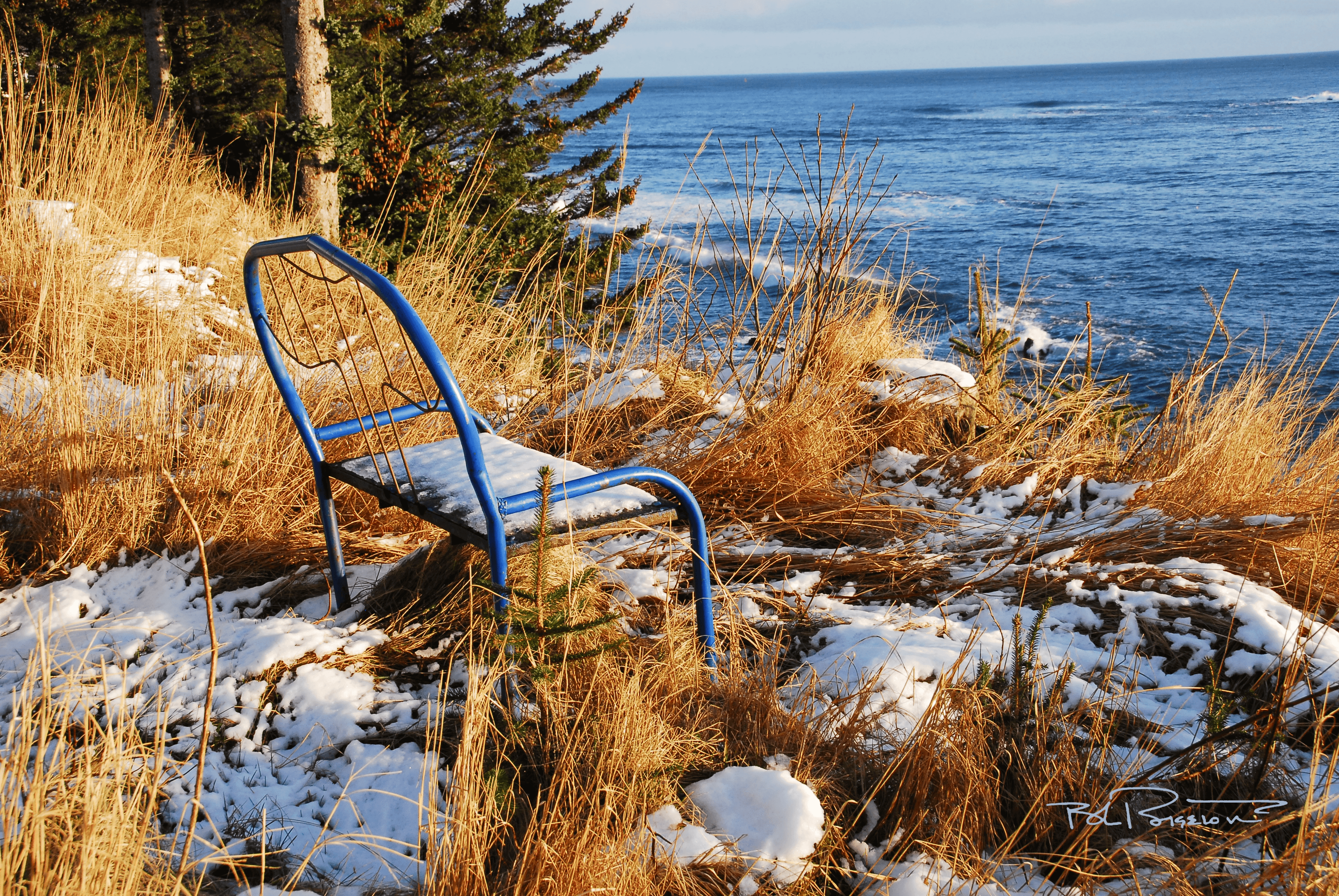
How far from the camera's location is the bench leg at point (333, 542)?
2.16m

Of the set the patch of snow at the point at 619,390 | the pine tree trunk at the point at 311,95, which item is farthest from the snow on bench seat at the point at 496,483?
the pine tree trunk at the point at 311,95

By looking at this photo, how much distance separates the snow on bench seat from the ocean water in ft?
3.76

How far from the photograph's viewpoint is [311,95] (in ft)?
20.9

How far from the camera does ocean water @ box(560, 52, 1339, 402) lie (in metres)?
13.2

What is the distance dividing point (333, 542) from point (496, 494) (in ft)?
2.03

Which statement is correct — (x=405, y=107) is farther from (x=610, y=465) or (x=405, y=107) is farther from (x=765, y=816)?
(x=765, y=816)

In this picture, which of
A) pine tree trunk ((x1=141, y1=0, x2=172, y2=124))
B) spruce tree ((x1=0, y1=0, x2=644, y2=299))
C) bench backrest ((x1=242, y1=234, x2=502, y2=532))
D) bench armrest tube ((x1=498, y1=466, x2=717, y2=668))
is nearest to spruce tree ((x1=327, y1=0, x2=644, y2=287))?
spruce tree ((x1=0, y1=0, x2=644, y2=299))

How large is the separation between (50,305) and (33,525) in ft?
4.49

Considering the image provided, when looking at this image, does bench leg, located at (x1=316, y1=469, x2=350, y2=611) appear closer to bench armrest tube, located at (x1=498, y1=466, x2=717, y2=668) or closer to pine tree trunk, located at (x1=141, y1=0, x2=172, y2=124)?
bench armrest tube, located at (x1=498, y1=466, x2=717, y2=668)

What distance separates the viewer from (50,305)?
3.43 metres

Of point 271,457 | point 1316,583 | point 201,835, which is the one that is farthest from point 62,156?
point 1316,583

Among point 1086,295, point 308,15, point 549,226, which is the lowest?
point 1086,295

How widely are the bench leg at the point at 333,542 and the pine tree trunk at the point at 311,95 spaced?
4431 mm

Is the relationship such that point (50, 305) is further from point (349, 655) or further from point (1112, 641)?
point (1112, 641)
